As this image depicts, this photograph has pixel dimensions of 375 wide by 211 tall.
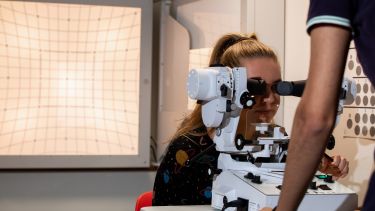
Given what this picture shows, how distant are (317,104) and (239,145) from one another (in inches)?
16.7

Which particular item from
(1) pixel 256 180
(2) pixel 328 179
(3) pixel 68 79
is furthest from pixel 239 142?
(3) pixel 68 79

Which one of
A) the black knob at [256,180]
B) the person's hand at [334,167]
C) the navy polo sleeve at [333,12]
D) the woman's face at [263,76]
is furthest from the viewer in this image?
the woman's face at [263,76]

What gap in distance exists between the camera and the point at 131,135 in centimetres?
262

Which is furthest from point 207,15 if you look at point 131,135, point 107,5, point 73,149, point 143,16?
point 73,149

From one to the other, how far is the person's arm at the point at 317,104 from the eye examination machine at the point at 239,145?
263 millimetres

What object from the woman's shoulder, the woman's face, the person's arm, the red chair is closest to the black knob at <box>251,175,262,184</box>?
the person's arm

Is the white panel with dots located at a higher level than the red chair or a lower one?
higher

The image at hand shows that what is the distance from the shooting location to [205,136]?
1.66 metres

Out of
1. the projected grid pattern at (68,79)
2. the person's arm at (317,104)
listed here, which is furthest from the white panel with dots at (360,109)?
the projected grid pattern at (68,79)

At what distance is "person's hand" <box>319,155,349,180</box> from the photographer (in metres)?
1.28

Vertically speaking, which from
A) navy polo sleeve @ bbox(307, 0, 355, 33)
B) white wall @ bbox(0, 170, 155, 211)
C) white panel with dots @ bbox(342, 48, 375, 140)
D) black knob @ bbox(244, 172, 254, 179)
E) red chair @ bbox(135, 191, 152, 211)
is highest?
navy polo sleeve @ bbox(307, 0, 355, 33)

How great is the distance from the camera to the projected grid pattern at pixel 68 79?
2.51 m

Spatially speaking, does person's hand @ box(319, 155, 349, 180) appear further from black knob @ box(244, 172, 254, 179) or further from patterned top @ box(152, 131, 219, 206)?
patterned top @ box(152, 131, 219, 206)

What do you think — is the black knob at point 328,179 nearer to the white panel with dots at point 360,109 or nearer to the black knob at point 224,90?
the black knob at point 224,90
